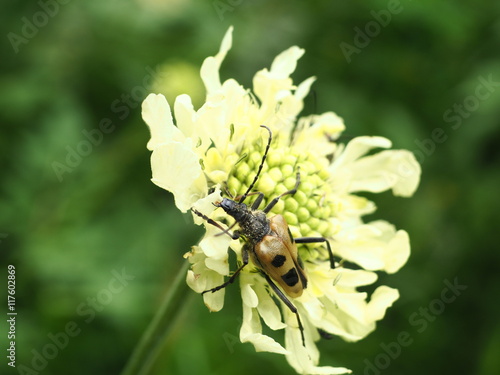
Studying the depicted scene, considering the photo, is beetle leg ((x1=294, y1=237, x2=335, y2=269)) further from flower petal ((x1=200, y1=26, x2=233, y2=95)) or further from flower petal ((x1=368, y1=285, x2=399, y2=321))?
flower petal ((x1=200, y1=26, x2=233, y2=95))

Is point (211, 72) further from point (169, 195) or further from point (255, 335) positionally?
point (169, 195)

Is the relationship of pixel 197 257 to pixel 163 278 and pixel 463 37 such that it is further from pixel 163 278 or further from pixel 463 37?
pixel 463 37

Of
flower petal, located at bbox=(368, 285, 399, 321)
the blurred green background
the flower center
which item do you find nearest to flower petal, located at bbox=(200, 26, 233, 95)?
the flower center

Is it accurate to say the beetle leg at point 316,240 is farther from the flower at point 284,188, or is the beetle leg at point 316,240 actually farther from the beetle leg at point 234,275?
the beetle leg at point 234,275

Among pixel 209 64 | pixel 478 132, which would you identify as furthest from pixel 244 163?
pixel 478 132

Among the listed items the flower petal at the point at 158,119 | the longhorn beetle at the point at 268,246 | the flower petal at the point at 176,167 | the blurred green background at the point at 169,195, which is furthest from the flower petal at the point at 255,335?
the blurred green background at the point at 169,195

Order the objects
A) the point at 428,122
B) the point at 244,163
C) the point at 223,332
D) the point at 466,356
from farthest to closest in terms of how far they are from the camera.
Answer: the point at 428,122 < the point at 466,356 < the point at 223,332 < the point at 244,163

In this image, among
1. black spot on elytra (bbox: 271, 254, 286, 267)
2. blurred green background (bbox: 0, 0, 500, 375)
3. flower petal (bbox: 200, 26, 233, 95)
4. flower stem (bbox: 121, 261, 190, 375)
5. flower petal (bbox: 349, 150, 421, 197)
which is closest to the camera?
black spot on elytra (bbox: 271, 254, 286, 267)

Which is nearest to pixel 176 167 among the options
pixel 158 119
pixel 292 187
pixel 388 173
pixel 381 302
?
pixel 158 119
